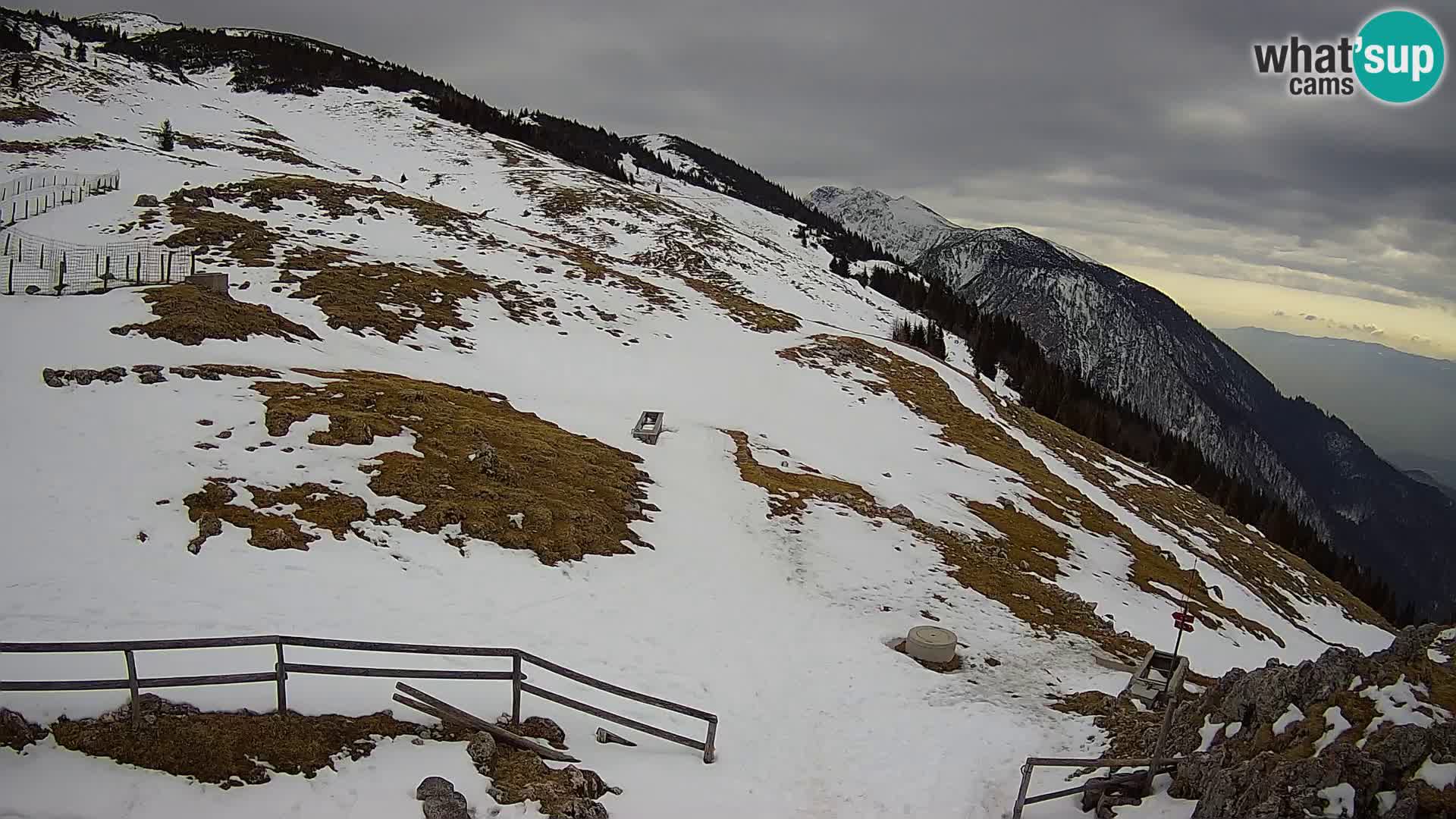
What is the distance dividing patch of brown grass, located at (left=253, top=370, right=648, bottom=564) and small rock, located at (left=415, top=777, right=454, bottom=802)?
771 centimetres

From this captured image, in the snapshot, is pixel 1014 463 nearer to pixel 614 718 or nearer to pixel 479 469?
pixel 479 469

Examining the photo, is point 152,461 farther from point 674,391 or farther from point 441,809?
point 674,391

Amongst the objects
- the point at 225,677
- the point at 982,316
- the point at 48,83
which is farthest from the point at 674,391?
the point at 982,316

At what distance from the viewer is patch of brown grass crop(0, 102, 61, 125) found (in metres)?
56.7

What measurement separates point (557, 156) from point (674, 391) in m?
94.5

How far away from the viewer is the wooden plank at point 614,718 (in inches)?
394

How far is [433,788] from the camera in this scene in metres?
8.31

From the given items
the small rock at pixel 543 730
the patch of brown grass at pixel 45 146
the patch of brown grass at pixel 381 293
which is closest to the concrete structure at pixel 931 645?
the small rock at pixel 543 730

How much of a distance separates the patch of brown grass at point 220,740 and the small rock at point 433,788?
1.08 m

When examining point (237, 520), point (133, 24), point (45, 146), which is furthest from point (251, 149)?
point (133, 24)

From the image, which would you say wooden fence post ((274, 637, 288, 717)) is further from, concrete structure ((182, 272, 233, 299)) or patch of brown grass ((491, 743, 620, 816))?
concrete structure ((182, 272, 233, 299))

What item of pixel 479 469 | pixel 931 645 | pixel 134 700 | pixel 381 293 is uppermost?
pixel 381 293

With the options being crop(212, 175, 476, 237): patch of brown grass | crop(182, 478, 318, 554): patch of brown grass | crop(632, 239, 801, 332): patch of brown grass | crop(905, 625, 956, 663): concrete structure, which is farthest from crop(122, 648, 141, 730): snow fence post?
crop(632, 239, 801, 332): patch of brown grass

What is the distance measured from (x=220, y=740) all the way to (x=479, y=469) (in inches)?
418
